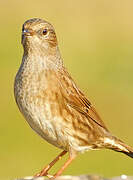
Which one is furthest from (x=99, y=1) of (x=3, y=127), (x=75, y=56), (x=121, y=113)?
(x=3, y=127)

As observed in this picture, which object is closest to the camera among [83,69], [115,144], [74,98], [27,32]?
[27,32]

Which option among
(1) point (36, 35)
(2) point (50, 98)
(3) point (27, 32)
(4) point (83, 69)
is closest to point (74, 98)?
(2) point (50, 98)

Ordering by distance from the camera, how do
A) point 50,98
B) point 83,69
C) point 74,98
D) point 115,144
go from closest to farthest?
1. point 50,98
2. point 74,98
3. point 115,144
4. point 83,69

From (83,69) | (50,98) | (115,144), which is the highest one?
(50,98)

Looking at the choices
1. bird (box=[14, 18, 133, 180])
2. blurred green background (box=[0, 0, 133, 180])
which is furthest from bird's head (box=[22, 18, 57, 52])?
blurred green background (box=[0, 0, 133, 180])

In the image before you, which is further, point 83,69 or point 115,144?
point 83,69

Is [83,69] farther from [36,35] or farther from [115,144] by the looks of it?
[36,35]
